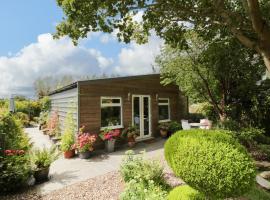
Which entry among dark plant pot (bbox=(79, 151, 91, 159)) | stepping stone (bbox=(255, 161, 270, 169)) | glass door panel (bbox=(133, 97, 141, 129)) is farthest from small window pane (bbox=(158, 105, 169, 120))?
stepping stone (bbox=(255, 161, 270, 169))

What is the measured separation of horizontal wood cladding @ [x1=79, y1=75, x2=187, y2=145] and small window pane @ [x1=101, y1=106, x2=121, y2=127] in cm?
26

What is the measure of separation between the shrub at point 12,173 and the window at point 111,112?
14.7ft

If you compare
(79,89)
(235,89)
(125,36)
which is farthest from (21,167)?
(235,89)

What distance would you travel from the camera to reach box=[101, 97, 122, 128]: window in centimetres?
1020

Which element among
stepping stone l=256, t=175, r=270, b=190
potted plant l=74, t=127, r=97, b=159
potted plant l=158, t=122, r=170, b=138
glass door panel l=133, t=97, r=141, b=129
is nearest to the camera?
stepping stone l=256, t=175, r=270, b=190

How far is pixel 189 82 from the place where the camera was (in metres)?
10.2

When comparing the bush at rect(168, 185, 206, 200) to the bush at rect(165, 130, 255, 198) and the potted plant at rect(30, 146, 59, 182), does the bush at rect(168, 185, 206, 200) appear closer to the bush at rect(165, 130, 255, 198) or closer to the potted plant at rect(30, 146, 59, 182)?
the bush at rect(165, 130, 255, 198)

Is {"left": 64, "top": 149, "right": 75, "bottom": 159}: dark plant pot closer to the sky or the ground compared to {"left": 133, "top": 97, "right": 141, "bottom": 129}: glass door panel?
closer to the ground

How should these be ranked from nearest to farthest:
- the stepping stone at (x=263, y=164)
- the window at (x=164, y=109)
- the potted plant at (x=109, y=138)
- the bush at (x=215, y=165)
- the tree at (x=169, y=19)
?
1. the bush at (x=215, y=165)
2. the tree at (x=169, y=19)
3. the stepping stone at (x=263, y=164)
4. the potted plant at (x=109, y=138)
5. the window at (x=164, y=109)

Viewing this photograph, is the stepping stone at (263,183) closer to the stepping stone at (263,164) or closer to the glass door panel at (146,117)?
the stepping stone at (263,164)

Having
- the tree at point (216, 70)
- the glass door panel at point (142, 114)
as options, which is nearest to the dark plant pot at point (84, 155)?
the glass door panel at point (142, 114)

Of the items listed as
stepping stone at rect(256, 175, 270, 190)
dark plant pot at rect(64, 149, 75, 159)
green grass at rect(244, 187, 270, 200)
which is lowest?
green grass at rect(244, 187, 270, 200)

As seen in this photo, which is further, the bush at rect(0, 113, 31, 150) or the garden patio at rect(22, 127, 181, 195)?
the bush at rect(0, 113, 31, 150)

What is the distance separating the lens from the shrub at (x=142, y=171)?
213 inches
